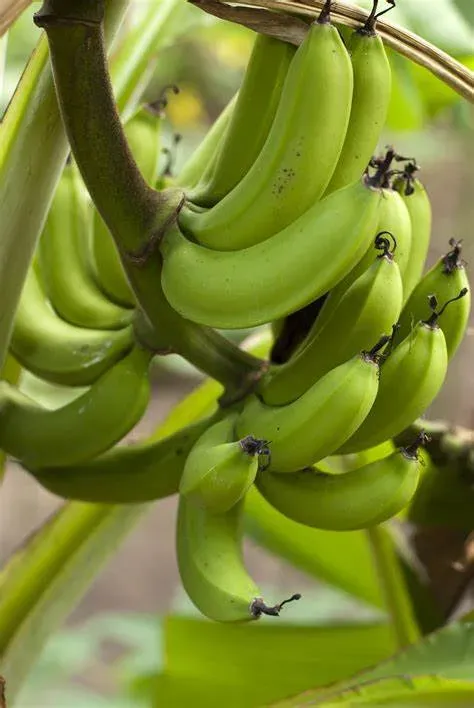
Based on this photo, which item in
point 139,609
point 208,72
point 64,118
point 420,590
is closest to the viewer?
point 64,118

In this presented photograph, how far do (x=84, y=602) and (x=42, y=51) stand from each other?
2.72m

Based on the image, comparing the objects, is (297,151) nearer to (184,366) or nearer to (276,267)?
(276,267)

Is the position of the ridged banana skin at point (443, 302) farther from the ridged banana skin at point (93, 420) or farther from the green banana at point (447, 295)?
the ridged banana skin at point (93, 420)

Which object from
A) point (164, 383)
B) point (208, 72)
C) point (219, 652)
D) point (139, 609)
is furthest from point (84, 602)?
point (219, 652)

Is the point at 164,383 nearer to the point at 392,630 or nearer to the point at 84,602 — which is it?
the point at 84,602

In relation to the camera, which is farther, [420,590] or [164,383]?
[164,383]

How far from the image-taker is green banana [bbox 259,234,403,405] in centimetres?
43

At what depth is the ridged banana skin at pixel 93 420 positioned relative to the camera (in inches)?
19.1

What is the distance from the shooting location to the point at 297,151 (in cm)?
39

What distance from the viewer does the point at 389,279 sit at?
16.7 inches

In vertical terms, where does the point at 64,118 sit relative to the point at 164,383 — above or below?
above

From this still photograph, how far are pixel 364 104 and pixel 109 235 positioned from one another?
0.65ft

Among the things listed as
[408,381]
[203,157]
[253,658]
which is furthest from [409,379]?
[253,658]

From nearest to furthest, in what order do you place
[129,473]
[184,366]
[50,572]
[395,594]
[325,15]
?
[325,15] < [129,473] < [50,572] < [395,594] < [184,366]
